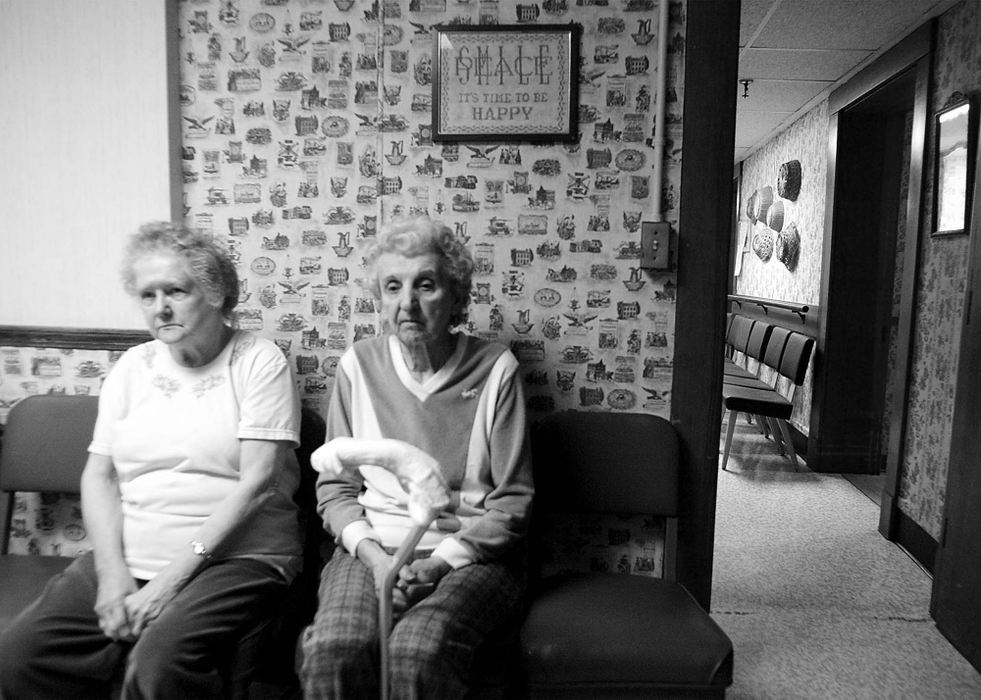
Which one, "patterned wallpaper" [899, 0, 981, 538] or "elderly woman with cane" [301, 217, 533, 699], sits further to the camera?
"patterned wallpaper" [899, 0, 981, 538]

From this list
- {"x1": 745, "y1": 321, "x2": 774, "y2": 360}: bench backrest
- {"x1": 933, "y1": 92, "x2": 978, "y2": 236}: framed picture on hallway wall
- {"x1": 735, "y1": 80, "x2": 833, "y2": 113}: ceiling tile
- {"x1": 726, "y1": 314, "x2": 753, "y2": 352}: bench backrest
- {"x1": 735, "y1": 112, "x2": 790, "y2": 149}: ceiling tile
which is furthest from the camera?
{"x1": 726, "y1": 314, "x2": 753, "y2": 352}: bench backrest

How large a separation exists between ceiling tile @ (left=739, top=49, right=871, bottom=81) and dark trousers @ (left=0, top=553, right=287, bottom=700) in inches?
139

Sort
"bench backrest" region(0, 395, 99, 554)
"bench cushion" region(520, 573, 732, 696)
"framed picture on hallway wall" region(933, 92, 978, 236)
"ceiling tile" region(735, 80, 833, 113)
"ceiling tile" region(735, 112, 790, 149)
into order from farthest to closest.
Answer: "ceiling tile" region(735, 112, 790, 149) → "ceiling tile" region(735, 80, 833, 113) → "framed picture on hallway wall" region(933, 92, 978, 236) → "bench backrest" region(0, 395, 99, 554) → "bench cushion" region(520, 573, 732, 696)

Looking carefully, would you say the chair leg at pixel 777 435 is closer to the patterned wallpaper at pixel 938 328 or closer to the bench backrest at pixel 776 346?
the bench backrest at pixel 776 346

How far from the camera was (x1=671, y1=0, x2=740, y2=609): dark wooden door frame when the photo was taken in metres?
1.86

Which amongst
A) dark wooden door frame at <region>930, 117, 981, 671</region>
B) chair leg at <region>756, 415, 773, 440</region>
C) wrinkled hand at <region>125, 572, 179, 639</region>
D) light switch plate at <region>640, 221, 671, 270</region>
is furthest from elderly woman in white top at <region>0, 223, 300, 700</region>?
chair leg at <region>756, 415, 773, 440</region>

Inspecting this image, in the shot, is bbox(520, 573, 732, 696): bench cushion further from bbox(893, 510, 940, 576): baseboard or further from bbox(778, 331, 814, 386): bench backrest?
bbox(778, 331, 814, 386): bench backrest

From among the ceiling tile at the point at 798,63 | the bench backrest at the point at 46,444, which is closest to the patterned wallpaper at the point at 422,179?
the bench backrest at the point at 46,444

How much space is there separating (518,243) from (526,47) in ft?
1.66

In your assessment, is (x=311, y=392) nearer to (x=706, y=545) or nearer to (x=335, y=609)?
(x=335, y=609)

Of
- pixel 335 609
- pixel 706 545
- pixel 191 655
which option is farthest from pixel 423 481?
pixel 706 545

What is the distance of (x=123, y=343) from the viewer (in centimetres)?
210

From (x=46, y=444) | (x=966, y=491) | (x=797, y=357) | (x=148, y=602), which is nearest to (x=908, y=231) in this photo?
(x=797, y=357)

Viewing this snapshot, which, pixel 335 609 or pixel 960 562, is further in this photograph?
pixel 960 562
